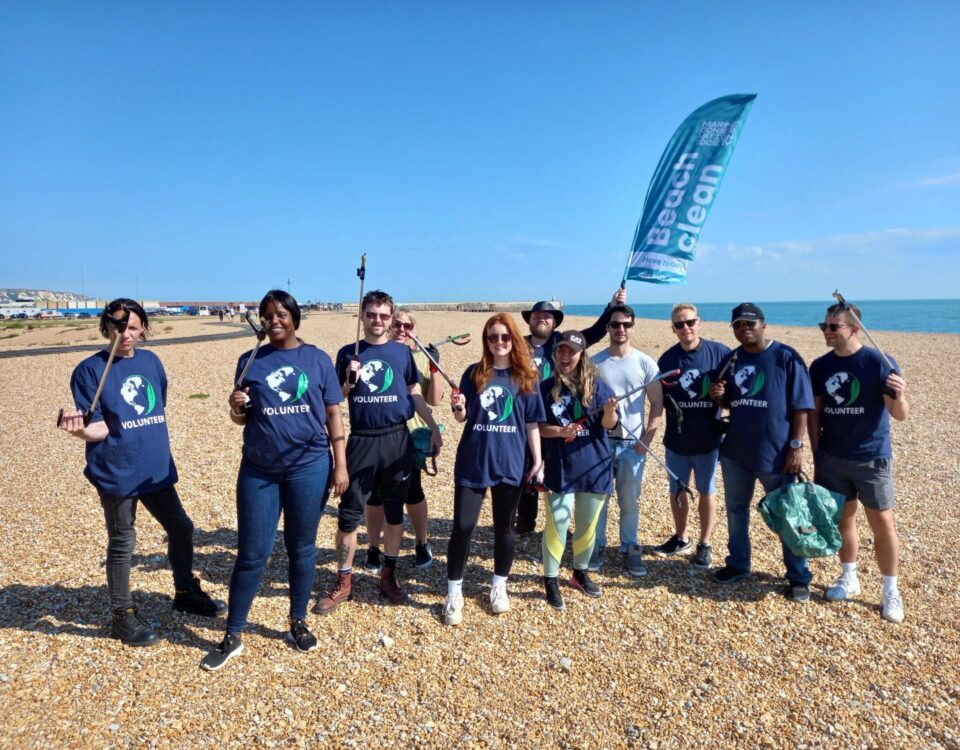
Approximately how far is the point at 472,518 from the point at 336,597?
131 centimetres

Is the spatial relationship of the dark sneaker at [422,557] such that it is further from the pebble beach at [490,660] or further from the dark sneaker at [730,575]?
the dark sneaker at [730,575]

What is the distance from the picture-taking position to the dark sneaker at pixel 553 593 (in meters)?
4.43

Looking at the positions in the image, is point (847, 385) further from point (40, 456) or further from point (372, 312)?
point (40, 456)

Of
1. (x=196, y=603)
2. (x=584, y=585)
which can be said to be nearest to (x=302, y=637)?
(x=196, y=603)

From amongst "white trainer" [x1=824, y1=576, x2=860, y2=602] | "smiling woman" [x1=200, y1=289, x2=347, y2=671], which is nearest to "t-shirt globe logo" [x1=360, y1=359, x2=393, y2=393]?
"smiling woman" [x1=200, y1=289, x2=347, y2=671]

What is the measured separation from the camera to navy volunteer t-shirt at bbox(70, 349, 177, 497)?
3605 millimetres

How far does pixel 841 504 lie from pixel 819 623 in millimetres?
929

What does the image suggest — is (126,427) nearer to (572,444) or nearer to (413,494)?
(413,494)

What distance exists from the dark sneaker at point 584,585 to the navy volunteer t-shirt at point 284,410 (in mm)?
2502

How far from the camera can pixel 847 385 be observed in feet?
14.1

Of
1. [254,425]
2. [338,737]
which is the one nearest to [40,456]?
[254,425]

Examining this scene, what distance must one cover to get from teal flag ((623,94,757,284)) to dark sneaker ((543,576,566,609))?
3.51 metres

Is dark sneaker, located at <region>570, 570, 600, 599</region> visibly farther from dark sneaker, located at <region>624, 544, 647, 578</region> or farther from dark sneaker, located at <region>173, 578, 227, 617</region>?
dark sneaker, located at <region>173, 578, 227, 617</region>

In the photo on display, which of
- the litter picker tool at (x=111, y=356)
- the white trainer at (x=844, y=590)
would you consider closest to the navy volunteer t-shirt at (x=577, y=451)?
the white trainer at (x=844, y=590)
